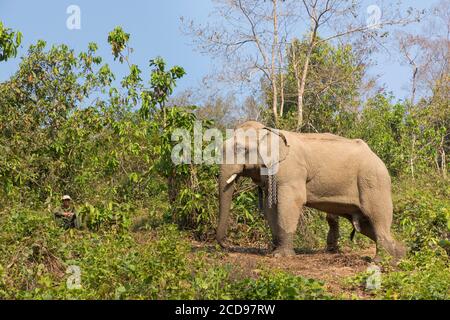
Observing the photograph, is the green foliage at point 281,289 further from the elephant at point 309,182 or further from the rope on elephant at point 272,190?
the rope on elephant at point 272,190

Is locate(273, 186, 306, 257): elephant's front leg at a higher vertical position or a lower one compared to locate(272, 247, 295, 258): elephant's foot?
higher

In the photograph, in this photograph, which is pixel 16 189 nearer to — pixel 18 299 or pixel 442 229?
pixel 18 299

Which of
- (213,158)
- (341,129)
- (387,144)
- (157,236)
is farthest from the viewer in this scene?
(387,144)

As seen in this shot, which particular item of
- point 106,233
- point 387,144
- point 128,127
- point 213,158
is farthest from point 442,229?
point 387,144

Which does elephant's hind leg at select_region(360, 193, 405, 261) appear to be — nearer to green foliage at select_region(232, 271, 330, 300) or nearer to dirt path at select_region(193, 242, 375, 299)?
dirt path at select_region(193, 242, 375, 299)

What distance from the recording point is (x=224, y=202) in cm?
1038

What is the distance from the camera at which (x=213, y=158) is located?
11898 mm

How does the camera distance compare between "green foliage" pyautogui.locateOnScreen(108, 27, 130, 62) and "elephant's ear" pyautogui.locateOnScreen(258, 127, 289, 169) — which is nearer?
"elephant's ear" pyautogui.locateOnScreen(258, 127, 289, 169)

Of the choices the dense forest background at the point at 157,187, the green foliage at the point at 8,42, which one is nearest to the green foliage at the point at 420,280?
the dense forest background at the point at 157,187

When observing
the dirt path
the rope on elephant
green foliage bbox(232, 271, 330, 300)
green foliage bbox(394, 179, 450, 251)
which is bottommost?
the dirt path

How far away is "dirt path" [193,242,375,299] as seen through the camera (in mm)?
7886

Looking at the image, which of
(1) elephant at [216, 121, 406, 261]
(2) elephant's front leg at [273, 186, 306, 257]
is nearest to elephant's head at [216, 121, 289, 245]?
(1) elephant at [216, 121, 406, 261]
